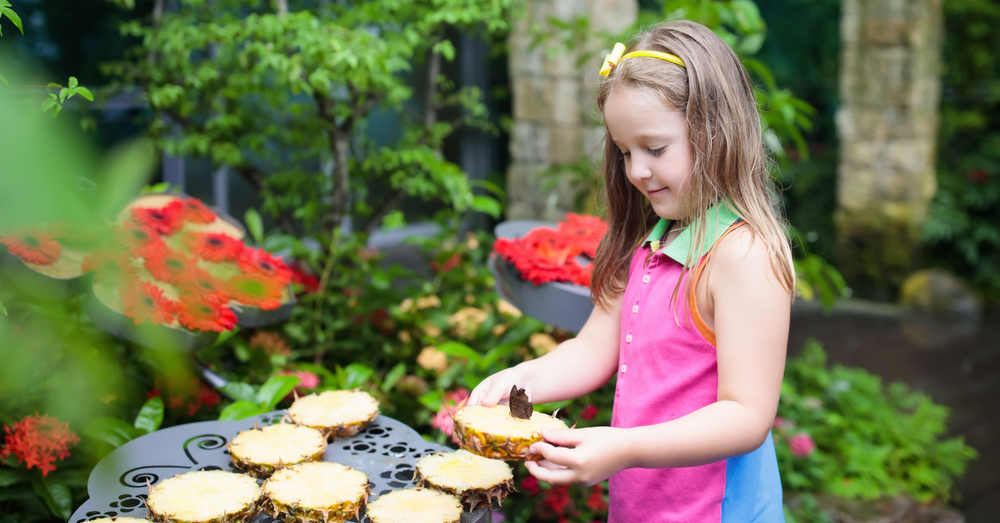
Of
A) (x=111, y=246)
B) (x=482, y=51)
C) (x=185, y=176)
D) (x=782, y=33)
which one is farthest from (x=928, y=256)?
(x=111, y=246)

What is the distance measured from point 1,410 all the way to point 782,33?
25.2 ft

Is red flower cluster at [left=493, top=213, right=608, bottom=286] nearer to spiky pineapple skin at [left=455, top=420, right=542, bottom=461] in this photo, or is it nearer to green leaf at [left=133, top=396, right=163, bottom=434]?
spiky pineapple skin at [left=455, top=420, right=542, bottom=461]

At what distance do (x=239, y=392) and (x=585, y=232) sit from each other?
903 millimetres

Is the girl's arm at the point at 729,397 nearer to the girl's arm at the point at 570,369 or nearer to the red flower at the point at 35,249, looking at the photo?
the girl's arm at the point at 570,369

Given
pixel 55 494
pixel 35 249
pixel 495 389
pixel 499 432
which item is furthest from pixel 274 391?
pixel 499 432

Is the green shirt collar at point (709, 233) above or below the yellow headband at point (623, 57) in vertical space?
below

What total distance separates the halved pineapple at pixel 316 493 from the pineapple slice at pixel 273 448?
0.11ft

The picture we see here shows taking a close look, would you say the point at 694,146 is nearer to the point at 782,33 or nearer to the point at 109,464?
the point at 109,464

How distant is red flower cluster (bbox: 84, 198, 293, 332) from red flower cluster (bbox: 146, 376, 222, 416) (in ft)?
0.92

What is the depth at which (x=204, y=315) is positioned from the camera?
1215 mm

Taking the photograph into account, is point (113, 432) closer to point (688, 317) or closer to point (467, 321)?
point (688, 317)

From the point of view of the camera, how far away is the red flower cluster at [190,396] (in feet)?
5.03

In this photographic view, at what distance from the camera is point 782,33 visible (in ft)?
24.2

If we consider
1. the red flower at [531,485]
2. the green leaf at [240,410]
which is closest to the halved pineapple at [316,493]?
the green leaf at [240,410]
